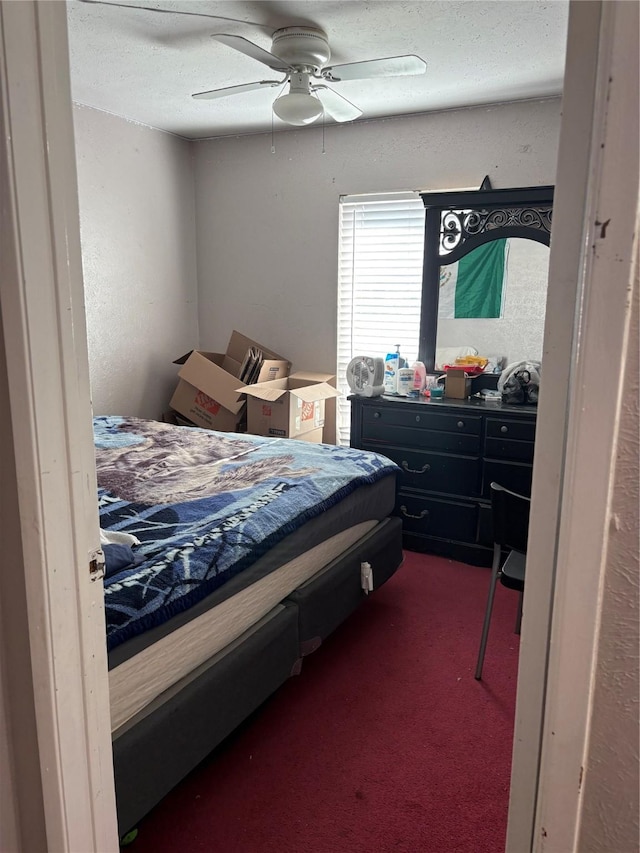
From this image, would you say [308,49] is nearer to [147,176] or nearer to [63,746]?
[147,176]

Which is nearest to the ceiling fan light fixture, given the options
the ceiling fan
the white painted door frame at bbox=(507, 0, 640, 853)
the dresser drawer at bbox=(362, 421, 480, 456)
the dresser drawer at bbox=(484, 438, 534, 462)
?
the ceiling fan

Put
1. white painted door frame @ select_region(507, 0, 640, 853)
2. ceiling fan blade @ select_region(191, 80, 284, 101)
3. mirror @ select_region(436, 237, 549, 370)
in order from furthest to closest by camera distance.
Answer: mirror @ select_region(436, 237, 549, 370), ceiling fan blade @ select_region(191, 80, 284, 101), white painted door frame @ select_region(507, 0, 640, 853)

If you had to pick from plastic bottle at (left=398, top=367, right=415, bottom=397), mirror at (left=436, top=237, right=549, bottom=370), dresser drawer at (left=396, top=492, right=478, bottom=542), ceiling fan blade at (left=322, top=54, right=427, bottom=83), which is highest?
ceiling fan blade at (left=322, top=54, right=427, bottom=83)

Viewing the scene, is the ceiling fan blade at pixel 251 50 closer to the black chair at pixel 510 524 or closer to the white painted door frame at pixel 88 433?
the white painted door frame at pixel 88 433

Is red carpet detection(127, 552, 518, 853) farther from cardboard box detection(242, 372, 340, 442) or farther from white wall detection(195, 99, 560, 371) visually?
white wall detection(195, 99, 560, 371)

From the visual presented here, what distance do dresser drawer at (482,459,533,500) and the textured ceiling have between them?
6.22 ft

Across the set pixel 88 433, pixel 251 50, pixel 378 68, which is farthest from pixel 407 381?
pixel 88 433

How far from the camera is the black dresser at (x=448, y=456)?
323cm

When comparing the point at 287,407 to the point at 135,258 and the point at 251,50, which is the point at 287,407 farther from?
the point at 251,50

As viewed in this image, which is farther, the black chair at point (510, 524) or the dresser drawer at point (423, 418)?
the dresser drawer at point (423, 418)

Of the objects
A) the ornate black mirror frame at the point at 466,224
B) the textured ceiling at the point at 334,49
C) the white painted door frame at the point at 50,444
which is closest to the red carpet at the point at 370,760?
the white painted door frame at the point at 50,444

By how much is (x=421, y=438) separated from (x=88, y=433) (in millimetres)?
2655

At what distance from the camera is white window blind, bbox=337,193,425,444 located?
3.88m

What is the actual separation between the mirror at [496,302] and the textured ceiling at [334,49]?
828 mm
